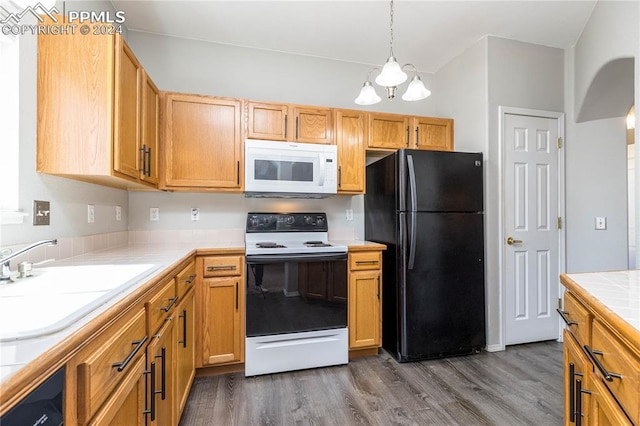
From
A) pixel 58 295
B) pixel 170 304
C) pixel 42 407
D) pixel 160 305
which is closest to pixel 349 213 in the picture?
pixel 170 304

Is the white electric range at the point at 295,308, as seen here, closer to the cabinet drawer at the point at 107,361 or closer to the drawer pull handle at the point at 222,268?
the drawer pull handle at the point at 222,268

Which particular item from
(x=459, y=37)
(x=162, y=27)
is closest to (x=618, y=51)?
(x=459, y=37)

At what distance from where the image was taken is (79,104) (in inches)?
57.5

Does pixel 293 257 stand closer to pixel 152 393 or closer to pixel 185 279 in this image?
pixel 185 279

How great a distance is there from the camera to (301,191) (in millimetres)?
2477

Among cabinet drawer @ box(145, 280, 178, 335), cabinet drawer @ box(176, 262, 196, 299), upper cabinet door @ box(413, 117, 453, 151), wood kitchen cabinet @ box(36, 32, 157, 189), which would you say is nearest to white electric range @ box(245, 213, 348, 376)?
cabinet drawer @ box(176, 262, 196, 299)

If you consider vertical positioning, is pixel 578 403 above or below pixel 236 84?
below

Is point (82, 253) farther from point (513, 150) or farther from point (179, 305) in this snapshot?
point (513, 150)

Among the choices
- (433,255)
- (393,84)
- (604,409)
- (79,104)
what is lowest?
(604,409)

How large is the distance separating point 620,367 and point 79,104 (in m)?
2.24

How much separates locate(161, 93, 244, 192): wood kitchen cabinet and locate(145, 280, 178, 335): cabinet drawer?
1.09 m

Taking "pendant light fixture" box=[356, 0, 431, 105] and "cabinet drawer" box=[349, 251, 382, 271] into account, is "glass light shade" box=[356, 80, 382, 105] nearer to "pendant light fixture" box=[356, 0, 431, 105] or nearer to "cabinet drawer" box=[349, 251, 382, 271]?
"pendant light fixture" box=[356, 0, 431, 105]

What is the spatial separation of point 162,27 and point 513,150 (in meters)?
3.22

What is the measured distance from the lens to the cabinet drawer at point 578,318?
97 centimetres
